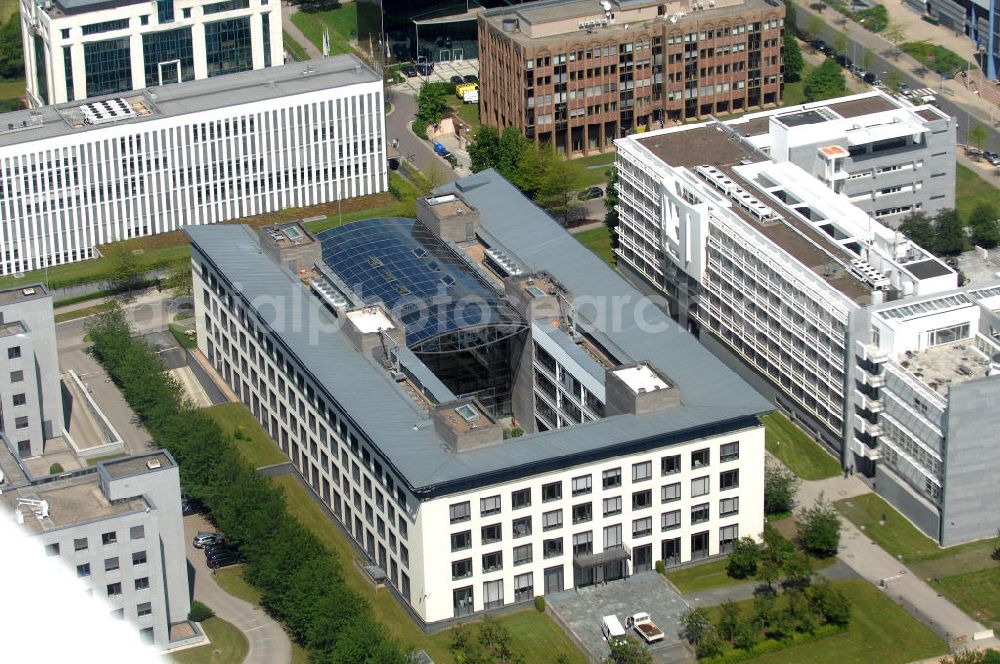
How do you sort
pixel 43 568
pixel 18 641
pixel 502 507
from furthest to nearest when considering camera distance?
pixel 502 507 → pixel 43 568 → pixel 18 641

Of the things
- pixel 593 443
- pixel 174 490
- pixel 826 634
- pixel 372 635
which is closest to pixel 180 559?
pixel 174 490

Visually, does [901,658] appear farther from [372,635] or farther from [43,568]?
[43,568]

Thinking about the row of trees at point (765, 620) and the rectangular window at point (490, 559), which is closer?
the row of trees at point (765, 620)

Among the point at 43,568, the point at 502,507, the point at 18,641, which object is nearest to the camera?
the point at 18,641

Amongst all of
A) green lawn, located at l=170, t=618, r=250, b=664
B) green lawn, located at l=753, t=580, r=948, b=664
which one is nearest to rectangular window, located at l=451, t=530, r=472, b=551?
green lawn, located at l=170, t=618, r=250, b=664

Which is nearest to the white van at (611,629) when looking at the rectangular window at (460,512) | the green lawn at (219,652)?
the rectangular window at (460,512)

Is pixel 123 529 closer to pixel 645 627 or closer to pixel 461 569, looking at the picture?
pixel 461 569

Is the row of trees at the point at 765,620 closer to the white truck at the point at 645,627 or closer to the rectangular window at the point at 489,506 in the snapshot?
the white truck at the point at 645,627

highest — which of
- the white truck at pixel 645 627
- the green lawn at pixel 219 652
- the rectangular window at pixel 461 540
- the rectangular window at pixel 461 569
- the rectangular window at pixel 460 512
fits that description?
the rectangular window at pixel 460 512
